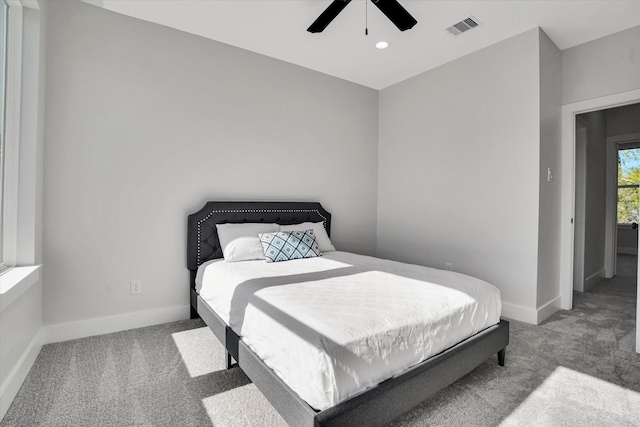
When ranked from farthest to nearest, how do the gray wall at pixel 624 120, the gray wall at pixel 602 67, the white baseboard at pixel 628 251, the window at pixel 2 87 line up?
the white baseboard at pixel 628 251
the gray wall at pixel 624 120
the gray wall at pixel 602 67
the window at pixel 2 87

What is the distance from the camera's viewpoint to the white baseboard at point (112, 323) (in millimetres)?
2544

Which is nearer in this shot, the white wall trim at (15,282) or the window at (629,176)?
the white wall trim at (15,282)

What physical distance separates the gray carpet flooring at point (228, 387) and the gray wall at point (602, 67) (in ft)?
7.53

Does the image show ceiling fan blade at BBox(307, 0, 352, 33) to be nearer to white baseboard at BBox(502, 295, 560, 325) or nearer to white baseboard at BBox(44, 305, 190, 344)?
white baseboard at BBox(44, 305, 190, 344)

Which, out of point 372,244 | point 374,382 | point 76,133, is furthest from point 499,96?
point 76,133

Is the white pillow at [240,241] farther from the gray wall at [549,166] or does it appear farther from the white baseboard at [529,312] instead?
the gray wall at [549,166]

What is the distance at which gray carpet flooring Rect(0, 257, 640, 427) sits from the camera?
1665 millimetres

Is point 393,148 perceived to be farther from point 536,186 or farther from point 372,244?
point 536,186

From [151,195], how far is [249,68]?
5.46ft

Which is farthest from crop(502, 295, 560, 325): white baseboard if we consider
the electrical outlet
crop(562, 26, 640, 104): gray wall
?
the electrical outlet

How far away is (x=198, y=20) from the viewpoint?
113 inches

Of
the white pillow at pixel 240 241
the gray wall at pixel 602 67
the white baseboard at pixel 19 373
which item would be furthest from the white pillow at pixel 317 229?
the gray wall at pixel 602 67

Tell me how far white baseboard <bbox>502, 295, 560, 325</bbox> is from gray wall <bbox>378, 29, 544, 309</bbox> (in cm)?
6

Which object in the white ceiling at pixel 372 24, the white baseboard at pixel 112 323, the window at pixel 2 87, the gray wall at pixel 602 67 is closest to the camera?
the window at pixel 2 87
